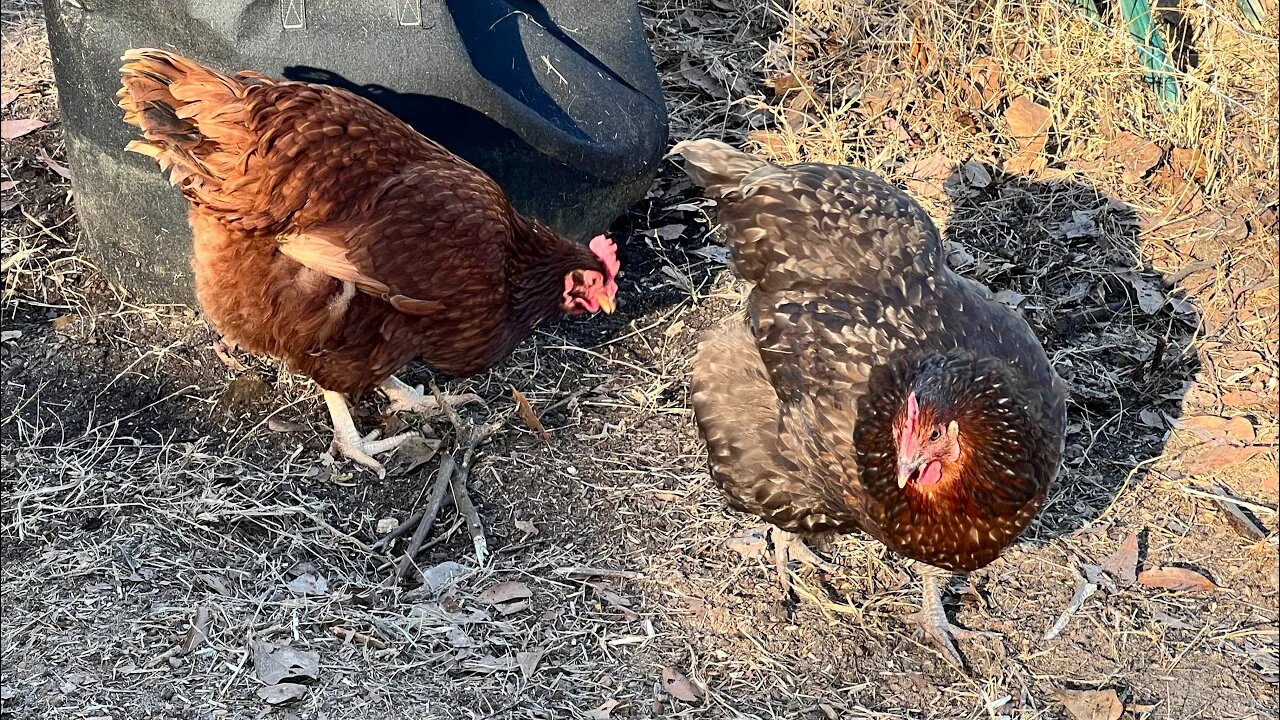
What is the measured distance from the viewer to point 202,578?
3379 millimetres

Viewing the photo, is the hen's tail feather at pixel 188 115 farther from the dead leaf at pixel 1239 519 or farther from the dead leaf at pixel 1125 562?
the dead leaf at pixel 1239 519

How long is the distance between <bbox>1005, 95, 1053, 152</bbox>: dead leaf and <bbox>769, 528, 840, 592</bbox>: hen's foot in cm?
230

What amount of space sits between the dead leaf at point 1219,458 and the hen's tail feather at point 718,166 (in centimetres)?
183

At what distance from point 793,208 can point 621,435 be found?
43.1 inches

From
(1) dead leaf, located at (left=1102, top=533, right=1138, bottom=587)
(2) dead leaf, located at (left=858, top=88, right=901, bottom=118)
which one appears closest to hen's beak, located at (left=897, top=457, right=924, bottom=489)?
(1) dead leaf, located at (left=1102, top=533, right=1138, bottom=587)

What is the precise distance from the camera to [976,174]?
477cm

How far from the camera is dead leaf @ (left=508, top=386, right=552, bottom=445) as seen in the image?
3.97m

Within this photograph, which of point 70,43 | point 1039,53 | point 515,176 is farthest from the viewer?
point 1039,53

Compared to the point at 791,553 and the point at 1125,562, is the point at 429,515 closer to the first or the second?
the point at 791,553

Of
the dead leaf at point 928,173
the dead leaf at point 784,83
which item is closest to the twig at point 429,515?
the dead leaf at point 928,173

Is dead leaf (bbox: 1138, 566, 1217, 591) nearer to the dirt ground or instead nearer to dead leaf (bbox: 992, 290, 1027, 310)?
the dirt ground

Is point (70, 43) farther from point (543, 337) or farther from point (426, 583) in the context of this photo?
point (426, 583)

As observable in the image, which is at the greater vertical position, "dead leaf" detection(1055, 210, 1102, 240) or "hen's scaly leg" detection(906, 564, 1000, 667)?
"dead leaf" detection(1055, 210, 1102, 240)

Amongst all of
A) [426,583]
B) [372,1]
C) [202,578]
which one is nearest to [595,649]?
[426,583]
